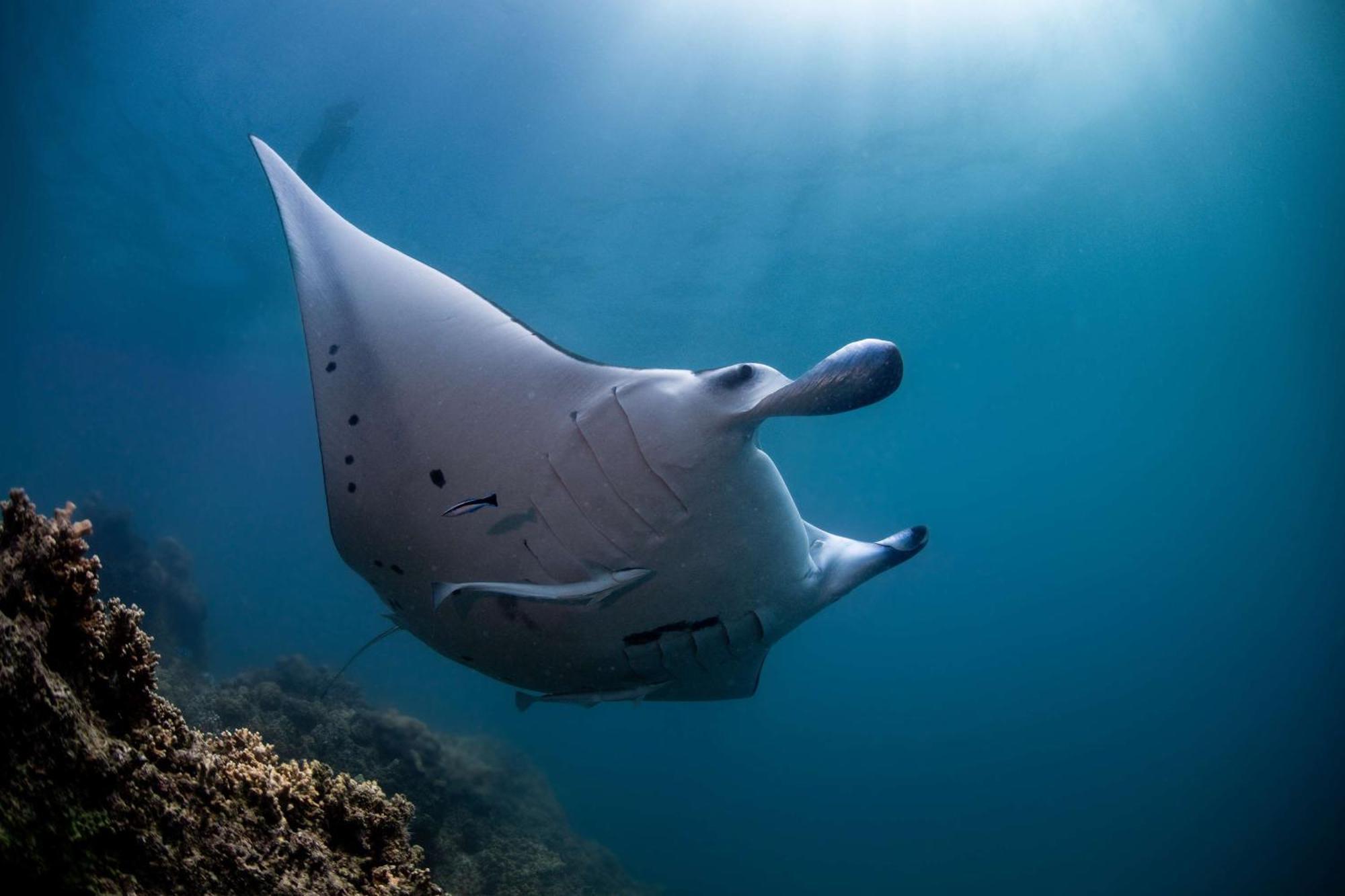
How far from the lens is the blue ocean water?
16.1m

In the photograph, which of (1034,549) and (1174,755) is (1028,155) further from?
(1174,755)

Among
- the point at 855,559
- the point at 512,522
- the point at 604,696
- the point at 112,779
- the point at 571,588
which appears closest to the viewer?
the point at 112,779

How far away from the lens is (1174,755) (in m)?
38.8

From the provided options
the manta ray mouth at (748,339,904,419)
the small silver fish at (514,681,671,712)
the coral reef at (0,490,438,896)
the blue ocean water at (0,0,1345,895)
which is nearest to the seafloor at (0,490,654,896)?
the coral reef at (0,490,438,896)

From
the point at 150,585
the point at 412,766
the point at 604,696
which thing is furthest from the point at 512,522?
the point at 150,585

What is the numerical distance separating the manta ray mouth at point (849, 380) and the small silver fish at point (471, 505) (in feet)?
3.57

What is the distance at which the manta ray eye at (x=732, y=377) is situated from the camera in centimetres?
191

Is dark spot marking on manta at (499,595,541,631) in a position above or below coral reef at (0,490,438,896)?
above

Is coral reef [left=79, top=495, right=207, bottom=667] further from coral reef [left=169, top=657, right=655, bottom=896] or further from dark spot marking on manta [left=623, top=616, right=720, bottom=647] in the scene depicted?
dark spot marking on manta [left=623, top=616, right=720, bottom=647]

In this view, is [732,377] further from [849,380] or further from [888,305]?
[888,305]

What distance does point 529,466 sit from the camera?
2154 millimetres

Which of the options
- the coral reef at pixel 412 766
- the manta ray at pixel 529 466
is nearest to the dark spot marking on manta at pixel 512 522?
the manta ray at pixel 529 466

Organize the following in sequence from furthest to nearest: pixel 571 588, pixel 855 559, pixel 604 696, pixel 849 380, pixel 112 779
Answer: pixel 604 696 → pixel 855 559 → pixel 571 588 → pixel 849 380 → pixel 112 779

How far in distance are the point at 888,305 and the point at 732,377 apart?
23.1m
